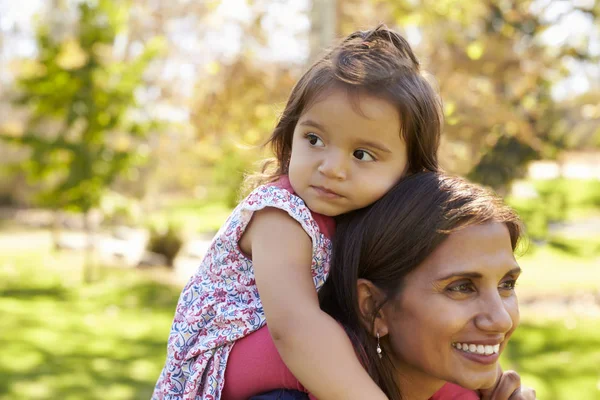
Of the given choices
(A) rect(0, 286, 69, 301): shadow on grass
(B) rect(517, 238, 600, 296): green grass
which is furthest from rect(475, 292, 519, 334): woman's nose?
(A) rect(0, 286, 69, 301): shadow on grass

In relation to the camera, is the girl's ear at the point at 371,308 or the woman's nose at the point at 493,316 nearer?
the woman's nose at the point at 493,316

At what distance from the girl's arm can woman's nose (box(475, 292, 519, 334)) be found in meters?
0.32

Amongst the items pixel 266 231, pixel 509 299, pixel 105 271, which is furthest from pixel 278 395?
pixel 105 271

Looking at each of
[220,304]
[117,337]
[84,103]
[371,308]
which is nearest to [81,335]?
[117,337]

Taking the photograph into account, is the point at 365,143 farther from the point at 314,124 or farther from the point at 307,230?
the point at 307,230

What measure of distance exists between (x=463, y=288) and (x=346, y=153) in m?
0.47

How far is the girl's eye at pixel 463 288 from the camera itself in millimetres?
1942

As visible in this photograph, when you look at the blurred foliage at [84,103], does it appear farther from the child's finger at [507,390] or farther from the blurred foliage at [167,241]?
the child's finger at [507,390]

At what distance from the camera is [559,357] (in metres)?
7.17

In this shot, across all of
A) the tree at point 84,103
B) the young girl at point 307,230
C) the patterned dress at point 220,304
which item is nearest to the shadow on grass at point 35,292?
the tree at point 84,103

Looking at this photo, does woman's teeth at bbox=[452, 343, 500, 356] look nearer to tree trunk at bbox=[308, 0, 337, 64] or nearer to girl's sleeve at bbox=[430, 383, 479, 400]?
girl's sleeve at bbox=[430, 383, 479, 400]

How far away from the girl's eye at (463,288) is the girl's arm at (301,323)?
1.03 feet

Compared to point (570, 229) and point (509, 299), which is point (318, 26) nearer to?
point (509, 299)

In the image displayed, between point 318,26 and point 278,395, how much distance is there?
6269 millimetres
